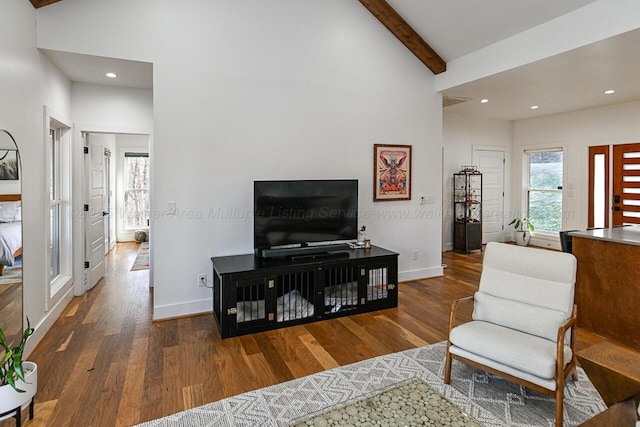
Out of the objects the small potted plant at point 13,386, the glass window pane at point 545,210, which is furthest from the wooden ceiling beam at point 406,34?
the small potted plant at point 13,386

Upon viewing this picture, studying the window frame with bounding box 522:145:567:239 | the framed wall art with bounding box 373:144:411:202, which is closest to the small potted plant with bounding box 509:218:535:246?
the window frame with bounding box 522:145:567:239

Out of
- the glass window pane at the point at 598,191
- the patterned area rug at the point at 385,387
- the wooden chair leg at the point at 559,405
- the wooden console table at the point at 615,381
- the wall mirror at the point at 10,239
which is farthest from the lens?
the glass window pane at the point at 598,191

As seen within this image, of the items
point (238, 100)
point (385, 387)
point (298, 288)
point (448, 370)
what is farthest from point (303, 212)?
point (448, 370)

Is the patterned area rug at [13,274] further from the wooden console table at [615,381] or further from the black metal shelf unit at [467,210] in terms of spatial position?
the black metal shelf unit at [467,210]

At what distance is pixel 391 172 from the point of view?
4852mm

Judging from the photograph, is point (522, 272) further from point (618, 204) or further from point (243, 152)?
point (618, 204)

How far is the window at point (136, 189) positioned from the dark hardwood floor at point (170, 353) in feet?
14.7

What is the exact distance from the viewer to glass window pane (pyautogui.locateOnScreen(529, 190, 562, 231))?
7.19 meters

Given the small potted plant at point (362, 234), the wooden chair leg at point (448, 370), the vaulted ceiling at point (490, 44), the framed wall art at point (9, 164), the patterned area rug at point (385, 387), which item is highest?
the vaulted ceiling at point (490, 44)

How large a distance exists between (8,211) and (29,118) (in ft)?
2.96

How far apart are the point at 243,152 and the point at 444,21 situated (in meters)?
2.81

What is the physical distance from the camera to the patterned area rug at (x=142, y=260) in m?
5.93

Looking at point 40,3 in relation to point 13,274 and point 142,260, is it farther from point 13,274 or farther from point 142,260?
point 142,260

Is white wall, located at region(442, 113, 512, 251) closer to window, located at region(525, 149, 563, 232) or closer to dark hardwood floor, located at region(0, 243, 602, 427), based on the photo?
window, located at region(525, 149, 563, 232)
